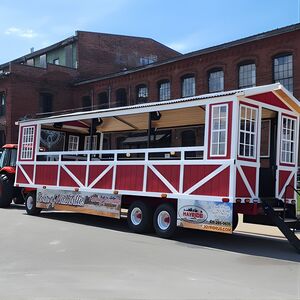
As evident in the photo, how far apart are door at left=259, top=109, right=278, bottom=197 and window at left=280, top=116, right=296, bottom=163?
25 cm

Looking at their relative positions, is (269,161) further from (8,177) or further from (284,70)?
(284,70)

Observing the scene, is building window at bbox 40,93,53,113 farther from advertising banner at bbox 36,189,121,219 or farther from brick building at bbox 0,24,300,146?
advertising banner at bbox 36,189,121,219

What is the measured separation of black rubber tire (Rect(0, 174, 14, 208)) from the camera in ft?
65.9

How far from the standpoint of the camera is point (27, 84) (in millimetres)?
37812

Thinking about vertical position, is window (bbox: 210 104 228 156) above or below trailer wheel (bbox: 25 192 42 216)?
above

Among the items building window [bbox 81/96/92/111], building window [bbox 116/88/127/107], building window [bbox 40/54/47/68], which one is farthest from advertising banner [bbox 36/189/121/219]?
building window [bbox 40/54/47/68]

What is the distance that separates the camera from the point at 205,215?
11391mm

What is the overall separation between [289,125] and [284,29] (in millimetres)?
12607

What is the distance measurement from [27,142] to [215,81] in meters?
14.0

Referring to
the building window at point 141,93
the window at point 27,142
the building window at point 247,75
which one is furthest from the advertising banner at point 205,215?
the building window at point 141,93

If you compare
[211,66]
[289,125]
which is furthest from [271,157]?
[211,66]

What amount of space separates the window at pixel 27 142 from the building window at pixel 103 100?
18.4 m

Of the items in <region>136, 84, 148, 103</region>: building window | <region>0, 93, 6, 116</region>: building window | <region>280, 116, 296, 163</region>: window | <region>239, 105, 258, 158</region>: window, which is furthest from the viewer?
<region>0, 93, 6, 116</region>: building window

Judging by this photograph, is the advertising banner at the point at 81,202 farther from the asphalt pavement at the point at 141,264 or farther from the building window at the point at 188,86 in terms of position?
the building window at the point at 188,86
